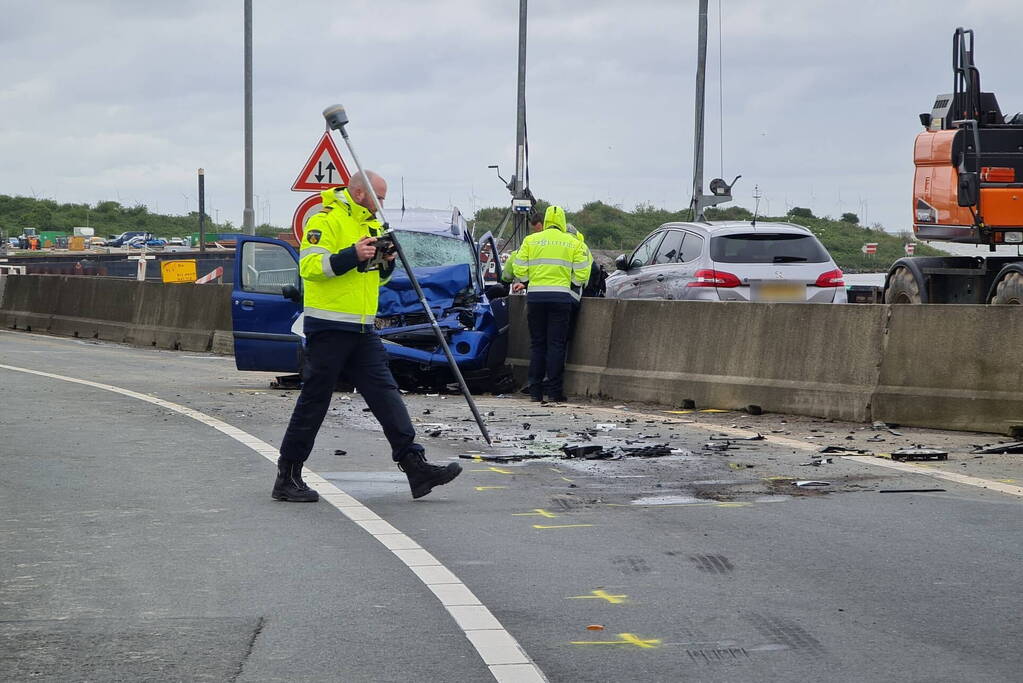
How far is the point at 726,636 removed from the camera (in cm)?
559

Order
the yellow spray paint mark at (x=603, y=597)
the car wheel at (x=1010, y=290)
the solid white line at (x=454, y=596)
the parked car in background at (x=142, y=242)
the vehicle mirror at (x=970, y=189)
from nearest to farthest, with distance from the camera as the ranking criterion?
1. the solid white line at (x=454, y=596)
2. the yellow spray paint mark at (x=603, y=597)
3. the car wheel at (x=1010, y=290)
4. the vehicle mirror at (x=970, y=189)
5. the parked car in background at (x=142, y=242)

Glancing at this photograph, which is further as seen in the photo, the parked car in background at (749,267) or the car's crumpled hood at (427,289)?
the parked car in background at (749,267)

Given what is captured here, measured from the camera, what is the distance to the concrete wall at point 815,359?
466 inches

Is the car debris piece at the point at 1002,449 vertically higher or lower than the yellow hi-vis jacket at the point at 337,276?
lower

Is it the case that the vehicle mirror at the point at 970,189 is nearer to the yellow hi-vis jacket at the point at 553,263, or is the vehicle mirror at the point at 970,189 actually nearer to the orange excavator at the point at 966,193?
the orange excavator at the point at 966,193

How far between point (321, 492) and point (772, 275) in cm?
920

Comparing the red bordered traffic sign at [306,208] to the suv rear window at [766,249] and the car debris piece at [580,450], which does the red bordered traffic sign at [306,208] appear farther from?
the car debris piece at [580,450]

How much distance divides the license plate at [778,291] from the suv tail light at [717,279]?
242 mm

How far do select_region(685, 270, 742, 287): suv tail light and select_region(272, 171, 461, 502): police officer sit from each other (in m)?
8.68

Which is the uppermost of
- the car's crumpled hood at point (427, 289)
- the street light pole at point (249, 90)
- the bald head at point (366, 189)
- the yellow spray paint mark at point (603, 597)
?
the street light pole at point (249, 90)

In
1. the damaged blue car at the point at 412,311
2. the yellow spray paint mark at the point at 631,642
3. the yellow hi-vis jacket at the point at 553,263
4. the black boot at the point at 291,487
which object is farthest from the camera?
the damaged blue car at the point at 412,311

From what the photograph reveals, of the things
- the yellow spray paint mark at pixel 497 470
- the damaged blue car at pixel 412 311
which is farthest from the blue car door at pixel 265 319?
the yellow spray paint mark at pixel 497 470

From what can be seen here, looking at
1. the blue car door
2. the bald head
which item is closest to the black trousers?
the bald head

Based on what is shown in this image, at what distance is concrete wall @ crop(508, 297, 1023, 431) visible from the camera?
38.8ft
